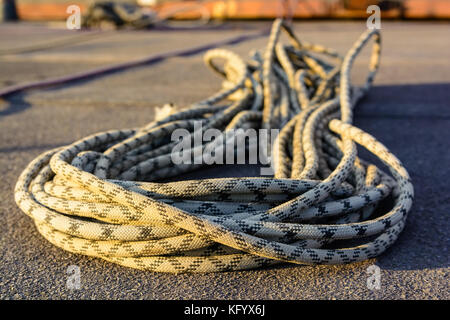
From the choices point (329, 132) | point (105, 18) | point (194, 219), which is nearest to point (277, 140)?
point (329, 132)

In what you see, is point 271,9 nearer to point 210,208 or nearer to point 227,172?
point 227,172

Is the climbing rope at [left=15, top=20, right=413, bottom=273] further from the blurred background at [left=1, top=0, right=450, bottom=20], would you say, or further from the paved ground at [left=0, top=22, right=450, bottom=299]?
the blurred background at [left=1, top=0, right=450, bottom=20]

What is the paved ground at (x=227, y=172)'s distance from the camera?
1.13 metres

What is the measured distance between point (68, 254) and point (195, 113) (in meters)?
0.80

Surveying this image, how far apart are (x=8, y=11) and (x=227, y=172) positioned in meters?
12.5

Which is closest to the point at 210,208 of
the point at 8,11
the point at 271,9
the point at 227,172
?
Result: the point at 227,172

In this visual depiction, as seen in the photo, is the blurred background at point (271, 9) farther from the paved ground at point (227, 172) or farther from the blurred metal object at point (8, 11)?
the paved ground at point (227, 172)

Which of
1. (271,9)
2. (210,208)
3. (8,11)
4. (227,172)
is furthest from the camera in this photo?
(8,11)

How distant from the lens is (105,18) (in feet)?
27.0

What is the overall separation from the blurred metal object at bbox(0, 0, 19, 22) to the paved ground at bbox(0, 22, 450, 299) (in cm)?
865

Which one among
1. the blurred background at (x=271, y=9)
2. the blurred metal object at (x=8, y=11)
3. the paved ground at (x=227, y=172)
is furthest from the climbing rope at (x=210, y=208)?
the blurred metal object at (x=8, y=11)

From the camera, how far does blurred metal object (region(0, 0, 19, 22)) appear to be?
12367 mm

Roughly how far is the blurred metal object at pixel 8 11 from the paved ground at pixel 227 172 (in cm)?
865

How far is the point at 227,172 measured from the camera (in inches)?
69.6
